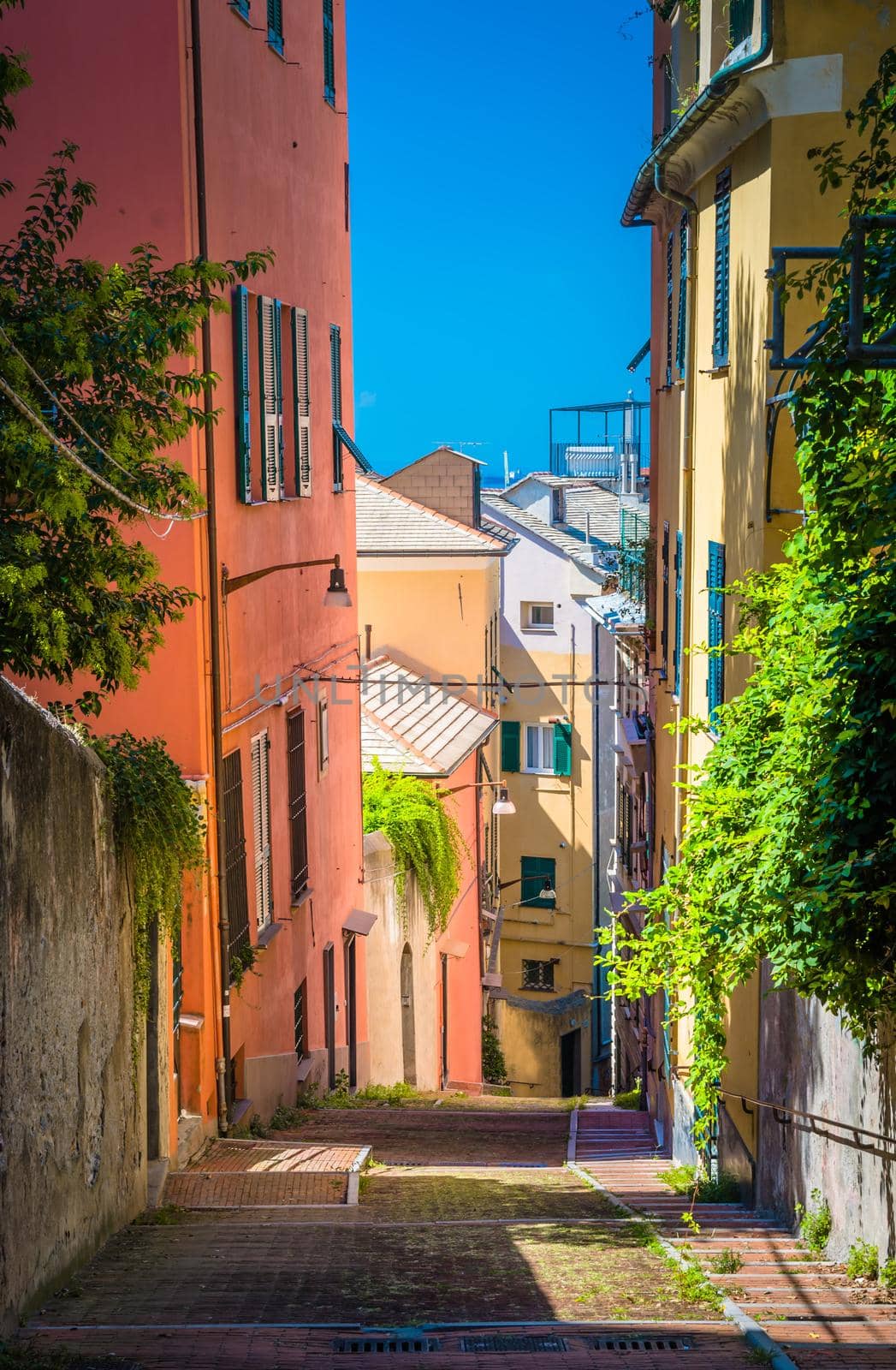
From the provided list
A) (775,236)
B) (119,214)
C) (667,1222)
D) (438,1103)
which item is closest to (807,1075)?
(667,1222)

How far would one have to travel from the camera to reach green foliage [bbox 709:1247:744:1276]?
324 inches

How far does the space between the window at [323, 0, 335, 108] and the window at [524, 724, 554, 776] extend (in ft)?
73.5

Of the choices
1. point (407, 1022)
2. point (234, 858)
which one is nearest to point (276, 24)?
point (234, 858)

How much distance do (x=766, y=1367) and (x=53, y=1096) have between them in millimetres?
3714

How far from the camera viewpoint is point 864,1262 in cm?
759

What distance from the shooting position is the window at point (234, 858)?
1330 cm

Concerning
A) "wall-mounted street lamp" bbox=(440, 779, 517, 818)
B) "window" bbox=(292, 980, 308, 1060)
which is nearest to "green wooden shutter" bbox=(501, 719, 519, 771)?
"wall-mounted street lamp" bbox=(440, 779, 517, 818)

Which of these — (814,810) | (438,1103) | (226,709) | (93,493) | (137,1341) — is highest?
(93,493)

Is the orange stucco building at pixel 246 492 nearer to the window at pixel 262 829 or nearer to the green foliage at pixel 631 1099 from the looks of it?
the window at pixel 262 829

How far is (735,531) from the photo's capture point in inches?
460

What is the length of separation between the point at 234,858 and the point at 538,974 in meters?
27.6

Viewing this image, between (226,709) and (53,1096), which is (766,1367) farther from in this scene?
(226,709)

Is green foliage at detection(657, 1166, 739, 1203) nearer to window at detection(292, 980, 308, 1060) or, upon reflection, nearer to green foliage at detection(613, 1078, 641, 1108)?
window at detection(292, 980, 308, 1060)

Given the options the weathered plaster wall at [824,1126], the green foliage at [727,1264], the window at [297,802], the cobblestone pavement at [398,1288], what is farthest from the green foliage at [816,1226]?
the window at [297,802]
